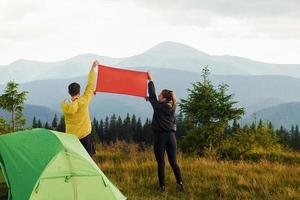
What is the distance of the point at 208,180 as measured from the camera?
14203 mm

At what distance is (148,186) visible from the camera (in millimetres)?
13805

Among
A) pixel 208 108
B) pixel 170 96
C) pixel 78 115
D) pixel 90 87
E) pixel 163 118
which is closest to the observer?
pixel 78 115

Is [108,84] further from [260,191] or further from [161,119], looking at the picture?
[260,191]

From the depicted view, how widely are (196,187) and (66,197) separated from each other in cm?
439

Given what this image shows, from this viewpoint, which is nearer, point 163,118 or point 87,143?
point 87,143

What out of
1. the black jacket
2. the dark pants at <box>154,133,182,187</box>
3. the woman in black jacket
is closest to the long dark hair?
the woman in black jacket

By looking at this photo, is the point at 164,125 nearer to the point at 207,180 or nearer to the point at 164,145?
the point at 164,145

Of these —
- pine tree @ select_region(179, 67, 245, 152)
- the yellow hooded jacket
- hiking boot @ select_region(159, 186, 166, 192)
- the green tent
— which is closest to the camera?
the green tent

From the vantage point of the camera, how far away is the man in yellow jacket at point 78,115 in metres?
12.0

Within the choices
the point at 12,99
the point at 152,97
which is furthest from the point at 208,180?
the point at 12,99

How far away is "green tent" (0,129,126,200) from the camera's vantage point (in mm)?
10102

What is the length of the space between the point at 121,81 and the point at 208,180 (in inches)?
161

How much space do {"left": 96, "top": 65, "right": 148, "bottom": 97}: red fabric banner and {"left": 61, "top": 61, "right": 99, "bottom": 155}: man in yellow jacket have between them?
8.69 ft

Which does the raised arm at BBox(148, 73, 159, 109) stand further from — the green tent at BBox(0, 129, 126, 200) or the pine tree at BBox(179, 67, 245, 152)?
the pine tree at BBox(179, 67, 245, 152)
